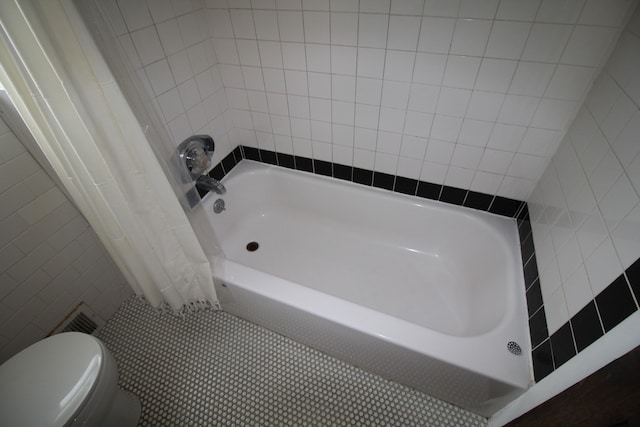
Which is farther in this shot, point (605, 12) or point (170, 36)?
point (170, 36)

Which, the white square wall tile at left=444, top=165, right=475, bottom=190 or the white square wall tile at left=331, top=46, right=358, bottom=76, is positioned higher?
the white square wall tile at left=331, top=46, right=358, bottom=76

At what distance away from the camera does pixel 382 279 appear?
1.63 metres

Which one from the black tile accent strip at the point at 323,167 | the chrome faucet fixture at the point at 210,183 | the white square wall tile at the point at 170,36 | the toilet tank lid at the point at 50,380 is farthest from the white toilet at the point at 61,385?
the black tile accent strip at the point at 323,167

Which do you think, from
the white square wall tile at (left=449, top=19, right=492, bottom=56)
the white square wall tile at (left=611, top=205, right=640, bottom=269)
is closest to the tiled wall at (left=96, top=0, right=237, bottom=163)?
the white square wall tile at (left=449, top=19, right=492, bottom=56)

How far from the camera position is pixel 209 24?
141 cm

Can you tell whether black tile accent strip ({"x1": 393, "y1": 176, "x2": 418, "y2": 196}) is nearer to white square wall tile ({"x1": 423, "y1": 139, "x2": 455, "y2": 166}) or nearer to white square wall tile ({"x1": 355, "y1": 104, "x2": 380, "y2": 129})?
white square wall tile ({"x1": 423, "y1": 139, "x2": 455, "y2": 166})

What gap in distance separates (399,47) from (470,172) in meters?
0.68

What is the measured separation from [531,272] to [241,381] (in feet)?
4.38

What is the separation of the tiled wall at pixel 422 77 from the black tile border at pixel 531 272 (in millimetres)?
54

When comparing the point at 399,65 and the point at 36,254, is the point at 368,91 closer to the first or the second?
the point at 399,65

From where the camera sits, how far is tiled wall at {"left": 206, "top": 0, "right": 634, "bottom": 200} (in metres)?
1.00

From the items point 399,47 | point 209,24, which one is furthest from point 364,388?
point 209,24

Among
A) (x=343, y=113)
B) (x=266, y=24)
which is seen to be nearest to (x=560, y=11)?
(x=343, y=113)

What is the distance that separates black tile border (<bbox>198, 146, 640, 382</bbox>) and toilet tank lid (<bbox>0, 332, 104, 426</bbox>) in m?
1.03
